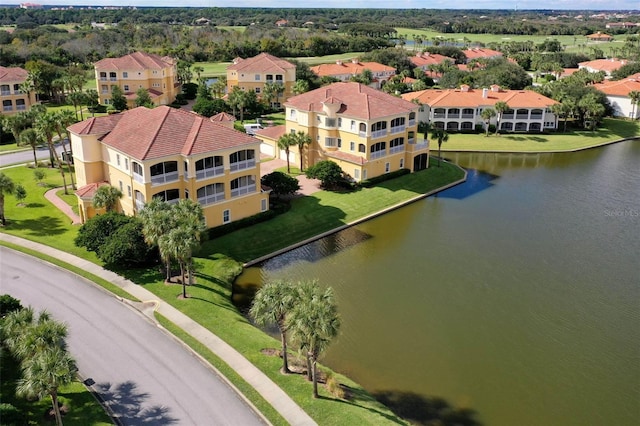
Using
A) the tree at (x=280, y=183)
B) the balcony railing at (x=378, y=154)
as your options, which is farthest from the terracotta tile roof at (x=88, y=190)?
the balcony railing at (x=378, y=154)

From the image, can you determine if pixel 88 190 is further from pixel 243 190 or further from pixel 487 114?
pixel 487 114

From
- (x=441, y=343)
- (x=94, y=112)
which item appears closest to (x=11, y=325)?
(x=441, y=343)

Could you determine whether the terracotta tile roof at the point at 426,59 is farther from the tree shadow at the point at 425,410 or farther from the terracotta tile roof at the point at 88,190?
the tree shadow at the point at 425,410

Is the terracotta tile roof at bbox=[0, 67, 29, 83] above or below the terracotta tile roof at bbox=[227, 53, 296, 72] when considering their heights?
below

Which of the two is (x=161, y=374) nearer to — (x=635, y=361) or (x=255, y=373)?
(x=255, y=373)

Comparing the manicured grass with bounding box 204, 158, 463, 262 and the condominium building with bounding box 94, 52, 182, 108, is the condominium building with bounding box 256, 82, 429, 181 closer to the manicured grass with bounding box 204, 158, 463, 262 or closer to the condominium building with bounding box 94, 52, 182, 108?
the manicured grass with bounding box 204, 158, 463, 262

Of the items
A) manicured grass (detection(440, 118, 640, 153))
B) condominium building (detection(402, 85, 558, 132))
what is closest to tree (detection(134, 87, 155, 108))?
condominium building (detection(402, 85, 558, 132))

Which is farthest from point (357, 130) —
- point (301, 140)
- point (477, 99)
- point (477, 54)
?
point (477, 54)
